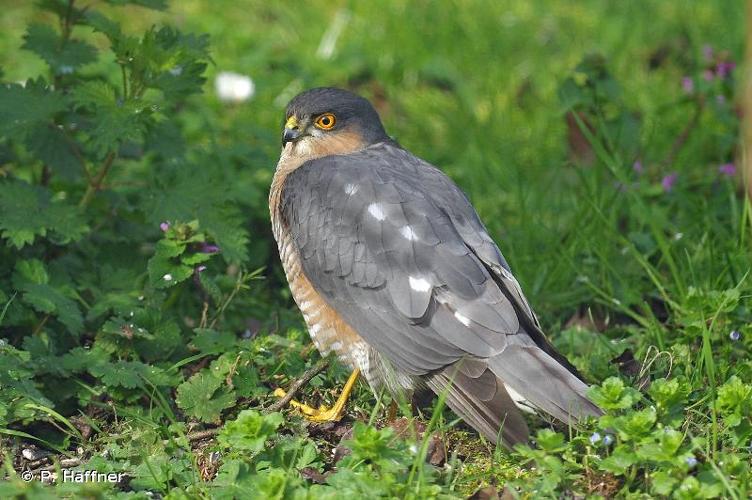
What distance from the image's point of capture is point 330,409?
4480mm

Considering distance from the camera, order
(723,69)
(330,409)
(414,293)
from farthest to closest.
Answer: (723,69), (330,409), (414,293)

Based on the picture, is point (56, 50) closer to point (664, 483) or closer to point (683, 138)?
point (664, 483)

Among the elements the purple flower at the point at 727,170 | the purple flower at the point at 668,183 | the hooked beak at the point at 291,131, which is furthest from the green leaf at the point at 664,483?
the purple flower at the point at 727,170

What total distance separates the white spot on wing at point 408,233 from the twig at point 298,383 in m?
0.58

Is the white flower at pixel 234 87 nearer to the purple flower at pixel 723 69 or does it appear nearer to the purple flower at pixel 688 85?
the purple flower at pixel 688 85

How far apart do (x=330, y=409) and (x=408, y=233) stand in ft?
2.57

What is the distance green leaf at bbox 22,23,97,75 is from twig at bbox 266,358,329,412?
1.70m

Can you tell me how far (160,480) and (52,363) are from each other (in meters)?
0.87

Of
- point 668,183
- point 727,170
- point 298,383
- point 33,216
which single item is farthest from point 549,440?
point 727,170

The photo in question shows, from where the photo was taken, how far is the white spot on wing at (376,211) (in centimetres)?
431

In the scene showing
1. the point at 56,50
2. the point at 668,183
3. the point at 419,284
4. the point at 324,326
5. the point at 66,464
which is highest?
the point at 56,50

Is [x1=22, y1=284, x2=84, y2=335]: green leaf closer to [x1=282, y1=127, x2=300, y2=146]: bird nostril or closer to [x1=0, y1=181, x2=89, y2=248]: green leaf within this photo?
[x1=0, y1=181, x2=89, y2=248]: green leaf

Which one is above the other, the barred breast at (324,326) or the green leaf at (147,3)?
the green leaf at (147,3)

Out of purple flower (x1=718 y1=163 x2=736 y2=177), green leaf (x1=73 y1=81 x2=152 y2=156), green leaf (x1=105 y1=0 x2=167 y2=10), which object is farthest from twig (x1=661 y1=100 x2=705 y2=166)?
green leaf (x1=73 y1=81 x2=152 y2=156)
